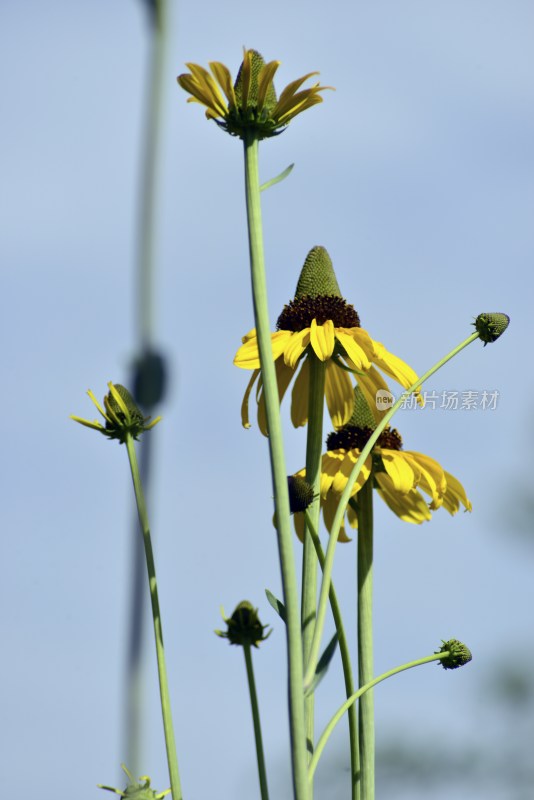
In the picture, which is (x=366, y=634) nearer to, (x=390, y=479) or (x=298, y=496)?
(x=298, y=496)

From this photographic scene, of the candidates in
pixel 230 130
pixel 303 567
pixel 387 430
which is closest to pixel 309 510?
pixel 303 567

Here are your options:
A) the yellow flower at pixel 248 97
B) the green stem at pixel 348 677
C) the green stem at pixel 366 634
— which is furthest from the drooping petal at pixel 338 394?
the yellow flower at pixel 248 97

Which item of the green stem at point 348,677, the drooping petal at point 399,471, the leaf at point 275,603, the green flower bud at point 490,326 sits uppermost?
the green flower bud at point 490,326

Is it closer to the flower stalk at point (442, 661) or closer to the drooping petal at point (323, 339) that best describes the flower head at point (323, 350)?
the drooping petal at point (323, 339)

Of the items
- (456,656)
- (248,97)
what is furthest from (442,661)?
(248,97)

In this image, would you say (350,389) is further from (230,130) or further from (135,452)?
(230,130)

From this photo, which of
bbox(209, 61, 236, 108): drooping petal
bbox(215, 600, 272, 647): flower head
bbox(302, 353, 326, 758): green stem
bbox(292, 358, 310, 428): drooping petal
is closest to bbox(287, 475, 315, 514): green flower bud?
bbox(302, 353, 326, 758): green stem

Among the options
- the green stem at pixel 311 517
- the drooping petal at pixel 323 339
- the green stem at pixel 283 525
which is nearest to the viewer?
the green stem at pixel 283 525
